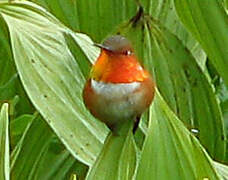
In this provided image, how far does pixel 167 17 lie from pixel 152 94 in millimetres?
597

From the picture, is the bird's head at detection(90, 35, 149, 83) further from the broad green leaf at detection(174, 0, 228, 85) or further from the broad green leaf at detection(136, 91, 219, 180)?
the broad green leaf at detection(174, 0, 228, 85)

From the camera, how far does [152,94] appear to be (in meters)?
0.71

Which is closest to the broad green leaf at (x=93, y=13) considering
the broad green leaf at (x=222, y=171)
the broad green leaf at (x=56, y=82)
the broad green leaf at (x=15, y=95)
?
the broad green leaf at (x=15, y=95)

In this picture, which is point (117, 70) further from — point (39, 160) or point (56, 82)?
point (39, 160)

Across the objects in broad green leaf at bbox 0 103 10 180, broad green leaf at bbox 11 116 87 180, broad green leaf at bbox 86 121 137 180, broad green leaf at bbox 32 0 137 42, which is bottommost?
broad green leaf at bbox 11 116 87 180

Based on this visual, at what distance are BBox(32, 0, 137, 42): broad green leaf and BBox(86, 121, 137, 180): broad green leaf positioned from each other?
0.49 meters

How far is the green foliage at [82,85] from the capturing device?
29.0 inches

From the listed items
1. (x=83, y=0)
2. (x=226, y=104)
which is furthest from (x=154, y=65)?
(x=226, y=104)

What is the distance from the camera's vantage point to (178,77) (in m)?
1.12

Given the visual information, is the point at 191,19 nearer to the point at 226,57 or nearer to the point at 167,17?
the point at 226,57

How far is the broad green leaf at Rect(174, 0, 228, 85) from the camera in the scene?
1.06m

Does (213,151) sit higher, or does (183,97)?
(183,97)

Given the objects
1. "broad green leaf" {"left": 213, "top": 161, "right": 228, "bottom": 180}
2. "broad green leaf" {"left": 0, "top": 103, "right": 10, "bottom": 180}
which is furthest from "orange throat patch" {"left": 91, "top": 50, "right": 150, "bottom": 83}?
"broad green leaf" {"left": 213, "top": 161, "right": 228, "bottom": 180}

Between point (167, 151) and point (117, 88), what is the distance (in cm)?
9
